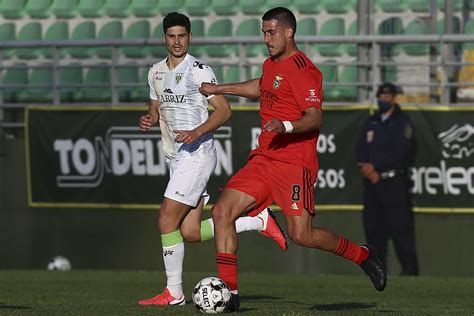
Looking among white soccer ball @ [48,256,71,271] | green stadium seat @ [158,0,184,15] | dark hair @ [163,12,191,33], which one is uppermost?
green stadium seat @ [158,0,184,15]

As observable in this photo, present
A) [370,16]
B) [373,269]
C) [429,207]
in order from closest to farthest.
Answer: [373,269]
[429,207]
[370,16]

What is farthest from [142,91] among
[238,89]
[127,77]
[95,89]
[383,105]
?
[238,89]

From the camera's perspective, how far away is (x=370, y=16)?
18391mm

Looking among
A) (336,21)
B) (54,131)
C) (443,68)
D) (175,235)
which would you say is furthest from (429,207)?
(175,235)

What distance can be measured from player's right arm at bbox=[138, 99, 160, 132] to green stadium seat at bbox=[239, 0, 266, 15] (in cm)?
794

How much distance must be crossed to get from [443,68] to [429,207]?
1797mm

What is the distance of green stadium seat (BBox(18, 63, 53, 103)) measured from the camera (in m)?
19.9

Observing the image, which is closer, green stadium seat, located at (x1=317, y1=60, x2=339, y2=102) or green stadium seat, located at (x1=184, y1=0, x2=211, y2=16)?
green stadium seat, located at (x1=317, y1=60, x2=339, y2=102)

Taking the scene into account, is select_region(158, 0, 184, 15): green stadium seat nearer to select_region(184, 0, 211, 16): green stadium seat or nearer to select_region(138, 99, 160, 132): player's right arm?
select_region(184, 0, 211, 16): green stadium seat

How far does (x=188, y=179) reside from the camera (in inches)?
453

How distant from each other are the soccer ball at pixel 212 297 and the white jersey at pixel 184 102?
1.79 meters

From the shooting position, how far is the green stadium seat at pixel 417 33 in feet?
58.6

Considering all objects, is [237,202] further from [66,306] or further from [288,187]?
[66,306]

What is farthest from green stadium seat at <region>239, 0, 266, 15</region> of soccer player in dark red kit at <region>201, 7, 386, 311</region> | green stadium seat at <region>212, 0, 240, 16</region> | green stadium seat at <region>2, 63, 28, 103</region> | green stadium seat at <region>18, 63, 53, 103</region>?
soccer player in dark red kit at <region>201, 7, 386, 311</region>
